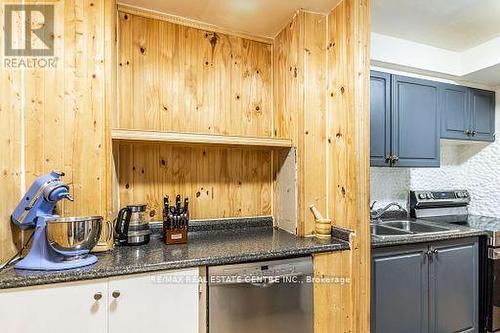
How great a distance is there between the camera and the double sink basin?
2089mm

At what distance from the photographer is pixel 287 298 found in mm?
1491

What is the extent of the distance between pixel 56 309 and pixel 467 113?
333 cm

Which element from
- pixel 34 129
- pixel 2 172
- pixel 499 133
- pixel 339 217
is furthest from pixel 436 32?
pixel 2 172

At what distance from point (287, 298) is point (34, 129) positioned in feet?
4.99

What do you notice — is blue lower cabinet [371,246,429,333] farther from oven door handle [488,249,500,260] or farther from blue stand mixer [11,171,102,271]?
blue stand mixer [11,171,102,271]

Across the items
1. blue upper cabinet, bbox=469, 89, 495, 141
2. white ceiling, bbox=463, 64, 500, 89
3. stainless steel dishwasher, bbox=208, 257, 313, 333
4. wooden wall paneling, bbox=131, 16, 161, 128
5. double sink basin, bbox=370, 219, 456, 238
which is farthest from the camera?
blue upper cabinet, bbox=469, 89, 495, 141

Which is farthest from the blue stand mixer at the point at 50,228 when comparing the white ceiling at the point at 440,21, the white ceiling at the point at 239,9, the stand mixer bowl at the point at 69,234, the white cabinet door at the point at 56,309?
the white ceiling at the point at 440,21

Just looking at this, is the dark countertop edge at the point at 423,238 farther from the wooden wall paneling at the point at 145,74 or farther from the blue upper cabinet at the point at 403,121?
the wooden wall paneling at the point at 145,74

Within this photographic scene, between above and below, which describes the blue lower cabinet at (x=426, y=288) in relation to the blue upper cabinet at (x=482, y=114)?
below

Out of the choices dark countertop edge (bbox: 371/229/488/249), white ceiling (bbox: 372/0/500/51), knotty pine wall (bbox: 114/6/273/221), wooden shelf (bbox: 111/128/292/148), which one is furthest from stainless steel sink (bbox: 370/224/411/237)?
white ceiling (bbox: 372/0/500/51)

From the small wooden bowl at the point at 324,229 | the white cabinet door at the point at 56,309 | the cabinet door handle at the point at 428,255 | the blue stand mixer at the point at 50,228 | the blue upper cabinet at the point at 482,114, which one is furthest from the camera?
the blue upper cabinet at the point at 482,114

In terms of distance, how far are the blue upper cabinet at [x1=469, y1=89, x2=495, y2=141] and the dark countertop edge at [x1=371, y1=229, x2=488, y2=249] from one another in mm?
1044

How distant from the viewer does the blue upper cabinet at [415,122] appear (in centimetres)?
226

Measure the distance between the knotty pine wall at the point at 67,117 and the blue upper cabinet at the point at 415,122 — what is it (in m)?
2.08
